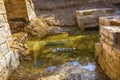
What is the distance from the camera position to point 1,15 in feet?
13.8

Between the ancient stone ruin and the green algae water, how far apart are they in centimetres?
25

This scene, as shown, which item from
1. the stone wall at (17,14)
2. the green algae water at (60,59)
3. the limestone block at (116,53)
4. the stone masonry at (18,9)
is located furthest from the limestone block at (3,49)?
the stone masonry at (18,9)

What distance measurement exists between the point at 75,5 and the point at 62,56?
913 cm

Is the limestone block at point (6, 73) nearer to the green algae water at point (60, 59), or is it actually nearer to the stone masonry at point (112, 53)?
the green algae water at point (60, 59)

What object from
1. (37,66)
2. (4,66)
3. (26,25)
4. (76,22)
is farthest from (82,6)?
(4,66)

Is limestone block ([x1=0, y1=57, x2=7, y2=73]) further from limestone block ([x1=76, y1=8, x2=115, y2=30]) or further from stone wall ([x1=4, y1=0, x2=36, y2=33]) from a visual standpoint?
limestone block ([x1=76, y1=8, x2=115, y2=30])

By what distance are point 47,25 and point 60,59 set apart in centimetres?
486

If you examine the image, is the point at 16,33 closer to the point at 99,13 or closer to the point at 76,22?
the point at 76,22

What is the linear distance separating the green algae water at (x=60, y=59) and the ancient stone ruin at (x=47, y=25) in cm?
25

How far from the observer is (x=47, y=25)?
31.1 feet

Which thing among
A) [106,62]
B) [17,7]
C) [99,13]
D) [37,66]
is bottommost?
[37,66]

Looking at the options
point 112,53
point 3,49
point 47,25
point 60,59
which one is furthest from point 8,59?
point 47,25

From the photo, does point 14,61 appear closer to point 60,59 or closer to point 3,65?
point 3,65

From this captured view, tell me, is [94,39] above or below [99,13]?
below
